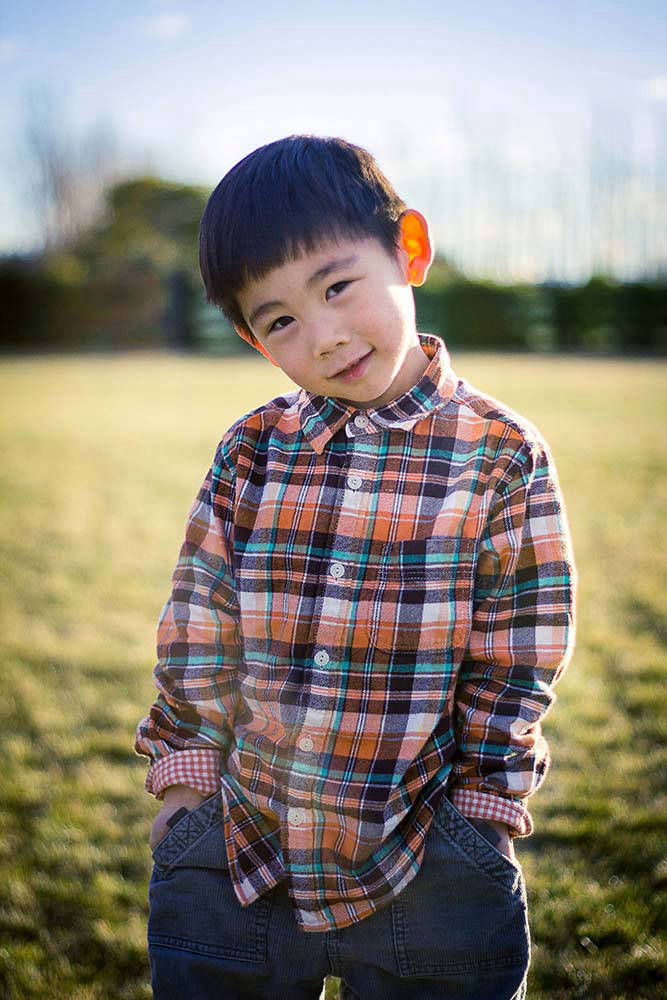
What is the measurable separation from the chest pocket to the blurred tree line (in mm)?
21483

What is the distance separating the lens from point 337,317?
1.27 metres

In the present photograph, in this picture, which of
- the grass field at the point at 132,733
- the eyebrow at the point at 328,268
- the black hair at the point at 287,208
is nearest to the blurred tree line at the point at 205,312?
the grass field at the point at 132,733

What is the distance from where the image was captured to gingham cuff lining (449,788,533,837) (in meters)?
1.25

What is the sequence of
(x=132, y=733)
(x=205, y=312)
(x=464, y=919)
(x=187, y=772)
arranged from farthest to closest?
(x=205, y=312) < (x=132, y=733) < (x=187, y=772) < (x=464, y=919)

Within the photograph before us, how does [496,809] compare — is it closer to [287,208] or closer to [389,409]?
[389,409]

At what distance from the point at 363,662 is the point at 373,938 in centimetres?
39

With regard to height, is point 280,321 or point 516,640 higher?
point 280,321

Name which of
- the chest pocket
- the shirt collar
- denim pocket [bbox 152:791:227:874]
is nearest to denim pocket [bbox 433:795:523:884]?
the chest pocket

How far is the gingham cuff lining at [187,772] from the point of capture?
1.36 metres

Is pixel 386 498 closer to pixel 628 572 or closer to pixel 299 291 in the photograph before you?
pixel 299 291

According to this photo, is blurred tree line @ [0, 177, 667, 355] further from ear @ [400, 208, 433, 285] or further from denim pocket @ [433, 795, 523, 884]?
denim pocket @ [433, 795, 523, 884]

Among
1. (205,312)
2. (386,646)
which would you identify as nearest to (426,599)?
(386,646)

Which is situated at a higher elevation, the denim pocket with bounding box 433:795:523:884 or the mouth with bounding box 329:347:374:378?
the mouth with bounding box 329:347:374:378

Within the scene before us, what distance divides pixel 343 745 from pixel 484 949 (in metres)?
0.34
